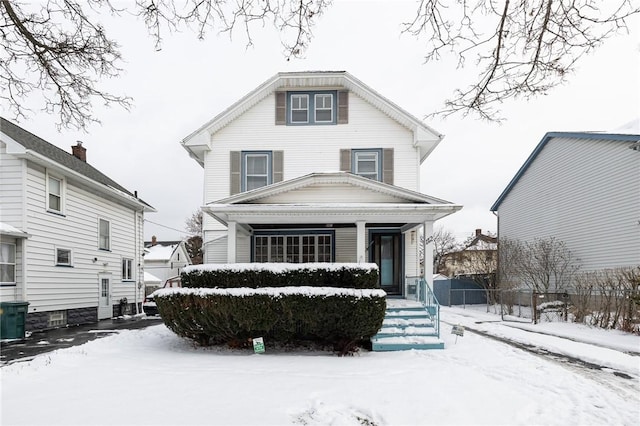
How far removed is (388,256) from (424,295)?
2.89m

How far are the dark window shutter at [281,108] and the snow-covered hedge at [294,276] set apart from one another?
701 cm

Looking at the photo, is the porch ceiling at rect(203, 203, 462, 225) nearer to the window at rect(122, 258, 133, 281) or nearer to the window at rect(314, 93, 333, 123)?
the window at rect(314, 93, 333, 123)

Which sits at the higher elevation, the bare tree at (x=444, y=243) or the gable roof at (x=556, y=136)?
the gable roof at (x=556, y=136)

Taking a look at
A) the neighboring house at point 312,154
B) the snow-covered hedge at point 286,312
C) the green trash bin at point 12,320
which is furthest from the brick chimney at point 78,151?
the snow-covered hedge at point 286,312

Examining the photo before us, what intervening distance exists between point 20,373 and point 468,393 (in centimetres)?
728

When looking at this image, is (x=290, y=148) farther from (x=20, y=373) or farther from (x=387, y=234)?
(x=20, y=373)

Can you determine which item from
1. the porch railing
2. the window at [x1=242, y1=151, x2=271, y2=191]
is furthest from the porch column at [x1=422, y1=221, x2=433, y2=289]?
the window at [x1=242, y1=151, x2=271, y2=191]

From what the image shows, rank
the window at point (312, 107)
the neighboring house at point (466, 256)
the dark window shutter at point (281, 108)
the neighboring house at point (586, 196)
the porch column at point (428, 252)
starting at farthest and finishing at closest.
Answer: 1. the neighboring house at point (466, 256)
2. the neighboring house at point (586, 196)
3. the window at point (312, 107)
4. the dark window shutter at point (281, 108)
5. the porch column at point (428, 252)

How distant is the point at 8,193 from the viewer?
12719 mm

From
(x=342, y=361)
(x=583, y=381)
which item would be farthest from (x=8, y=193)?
(x=583, y=381)

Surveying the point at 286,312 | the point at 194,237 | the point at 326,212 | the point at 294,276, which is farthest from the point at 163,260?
the point at 286,312

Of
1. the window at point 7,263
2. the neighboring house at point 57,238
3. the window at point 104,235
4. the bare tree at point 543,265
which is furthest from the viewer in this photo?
the bare tree at point 543,265

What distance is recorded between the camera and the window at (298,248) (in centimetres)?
1408

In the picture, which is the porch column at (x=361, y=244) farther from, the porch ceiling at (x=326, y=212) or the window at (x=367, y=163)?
the window at (x=367, y=163)
